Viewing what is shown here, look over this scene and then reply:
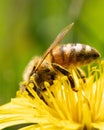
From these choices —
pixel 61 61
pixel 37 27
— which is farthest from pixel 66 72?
pixel 37 27

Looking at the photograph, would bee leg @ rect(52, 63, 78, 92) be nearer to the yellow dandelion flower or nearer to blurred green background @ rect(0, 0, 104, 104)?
the yellow dandelion flower

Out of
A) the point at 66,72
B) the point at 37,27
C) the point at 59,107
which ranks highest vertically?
the point at 37,27

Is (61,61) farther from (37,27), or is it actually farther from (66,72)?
(37,27)

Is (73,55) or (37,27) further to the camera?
(37,27)

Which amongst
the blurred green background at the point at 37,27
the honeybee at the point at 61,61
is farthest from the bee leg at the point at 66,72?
the blurred green background at the point at 37,27

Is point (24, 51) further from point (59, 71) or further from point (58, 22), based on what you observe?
point (59, 71)

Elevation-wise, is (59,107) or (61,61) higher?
(61,61)
